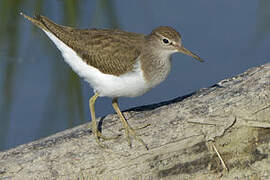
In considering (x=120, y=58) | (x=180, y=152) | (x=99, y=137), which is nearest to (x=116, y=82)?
(x=120, y=58)

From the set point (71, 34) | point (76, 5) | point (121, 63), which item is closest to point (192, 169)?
point (121, 63)

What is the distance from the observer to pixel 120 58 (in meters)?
4.73

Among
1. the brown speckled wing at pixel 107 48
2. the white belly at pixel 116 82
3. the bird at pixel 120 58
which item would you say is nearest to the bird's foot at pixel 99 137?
the bird at pixel 120 58

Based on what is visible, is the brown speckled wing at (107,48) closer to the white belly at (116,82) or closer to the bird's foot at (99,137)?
the white belly at (116,82)

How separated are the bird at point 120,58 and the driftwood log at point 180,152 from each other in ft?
0.81

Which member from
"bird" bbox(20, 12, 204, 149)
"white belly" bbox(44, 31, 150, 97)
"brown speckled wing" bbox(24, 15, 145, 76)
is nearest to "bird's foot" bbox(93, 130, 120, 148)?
"bird" bbox(20, 12, 204, 149)

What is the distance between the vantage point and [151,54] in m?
4.85

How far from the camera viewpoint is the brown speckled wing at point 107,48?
15.5 feet

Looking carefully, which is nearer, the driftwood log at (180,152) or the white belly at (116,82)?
the driftwood log at (180,152)

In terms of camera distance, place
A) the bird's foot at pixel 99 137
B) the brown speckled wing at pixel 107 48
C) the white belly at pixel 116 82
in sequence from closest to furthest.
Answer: the bird's foot at pixel 99 137 → the white belly at pixel 116 82 → the brown speckled wing at pixel 107 48

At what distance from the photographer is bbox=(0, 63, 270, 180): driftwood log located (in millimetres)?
4270

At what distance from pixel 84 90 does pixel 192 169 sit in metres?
2.87

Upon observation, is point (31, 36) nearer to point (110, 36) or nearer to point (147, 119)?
point (110, 36)

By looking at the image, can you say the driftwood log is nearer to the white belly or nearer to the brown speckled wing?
the white belly
